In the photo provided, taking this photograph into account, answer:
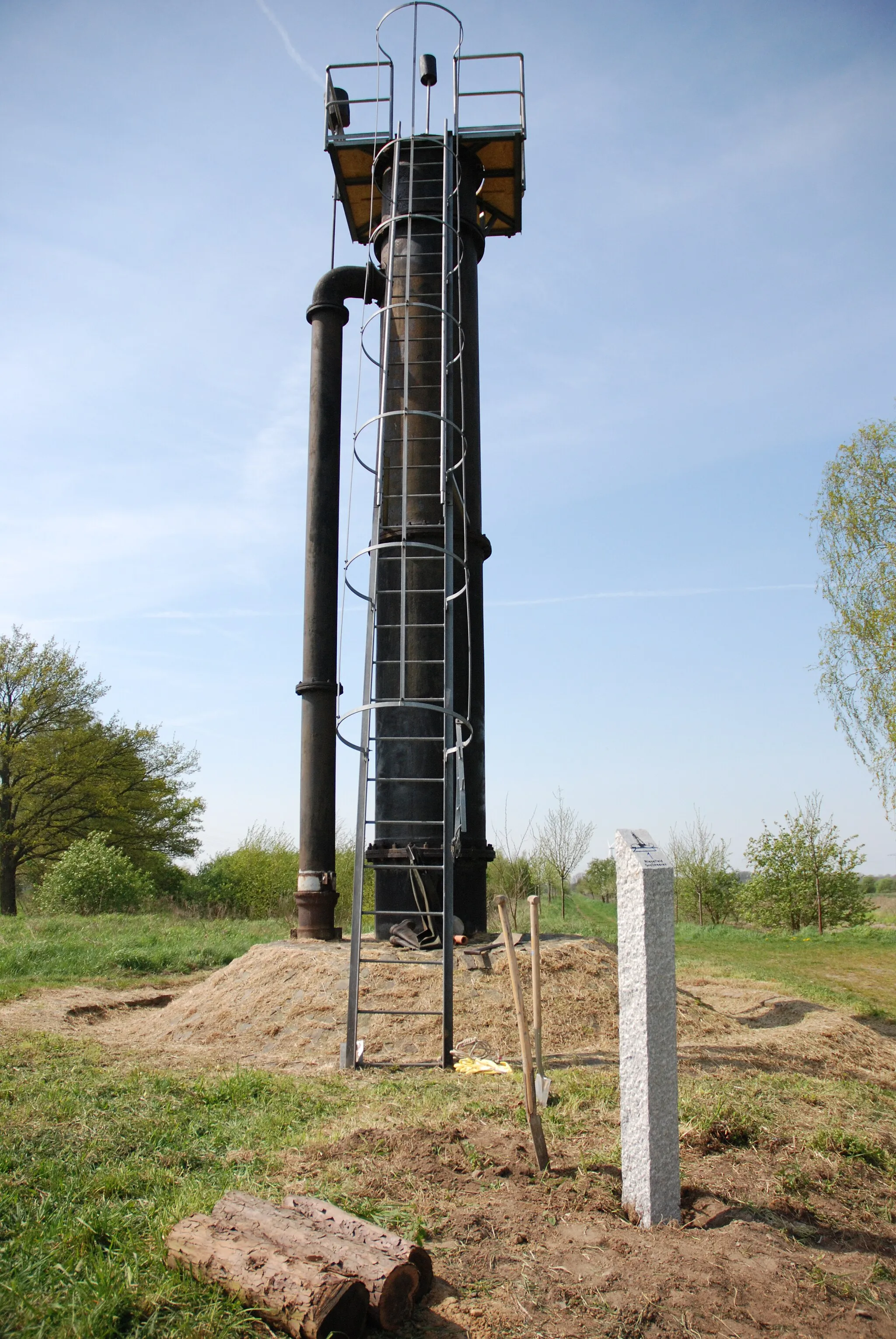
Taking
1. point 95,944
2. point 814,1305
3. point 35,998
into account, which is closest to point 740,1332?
point 814,1305

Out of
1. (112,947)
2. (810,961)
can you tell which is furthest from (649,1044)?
(810,961)

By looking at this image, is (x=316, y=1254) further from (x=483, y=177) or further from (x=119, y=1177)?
(x=483, y=177)

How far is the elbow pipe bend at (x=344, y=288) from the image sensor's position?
1248 cm

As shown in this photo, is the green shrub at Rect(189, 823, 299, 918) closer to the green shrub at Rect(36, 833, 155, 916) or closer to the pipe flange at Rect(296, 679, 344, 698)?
the green shrub at Rect(36, 833, 155, 916)

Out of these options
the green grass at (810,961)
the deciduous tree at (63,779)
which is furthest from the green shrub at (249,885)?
the green grass at (810,961)

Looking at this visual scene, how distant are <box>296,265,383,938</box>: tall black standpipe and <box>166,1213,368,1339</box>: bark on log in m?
7.64

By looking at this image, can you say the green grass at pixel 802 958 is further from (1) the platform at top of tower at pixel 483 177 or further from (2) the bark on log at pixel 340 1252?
(1) the platform at top of tower at pixel 483 177

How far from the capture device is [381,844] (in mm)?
9914

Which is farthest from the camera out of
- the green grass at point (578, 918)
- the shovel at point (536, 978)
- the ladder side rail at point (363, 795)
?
the green grass at point (578, 918)

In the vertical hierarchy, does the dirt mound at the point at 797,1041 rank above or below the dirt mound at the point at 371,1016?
below

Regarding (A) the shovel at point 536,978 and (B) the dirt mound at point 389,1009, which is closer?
(A) the shovel at point 536,978

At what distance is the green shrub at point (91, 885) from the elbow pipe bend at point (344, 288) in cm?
1504

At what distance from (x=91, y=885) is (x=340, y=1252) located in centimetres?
2068

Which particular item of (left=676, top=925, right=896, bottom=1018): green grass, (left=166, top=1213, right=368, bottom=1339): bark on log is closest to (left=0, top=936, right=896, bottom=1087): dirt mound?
(left=676, top=925, right=896, bottom=1018): green grass
